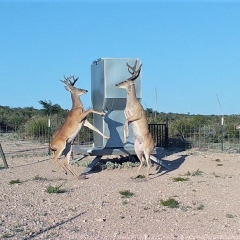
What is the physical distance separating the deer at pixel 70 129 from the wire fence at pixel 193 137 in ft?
30.3

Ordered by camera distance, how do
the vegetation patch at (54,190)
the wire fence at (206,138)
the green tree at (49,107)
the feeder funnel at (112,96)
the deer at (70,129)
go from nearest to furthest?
the vegetation patch at (54,190), the deer at (70,129), the feeder funnel at (112,96), the wire fence at (206,138), the green tree at (49,107)

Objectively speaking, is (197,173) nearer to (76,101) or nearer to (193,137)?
(76,101)

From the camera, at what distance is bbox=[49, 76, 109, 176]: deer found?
15.6 m

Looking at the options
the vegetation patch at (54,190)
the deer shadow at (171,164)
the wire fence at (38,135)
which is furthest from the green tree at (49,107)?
the vegetation patch at (54,190)

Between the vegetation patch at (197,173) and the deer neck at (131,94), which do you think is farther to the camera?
the vegetation patch at (197,173)

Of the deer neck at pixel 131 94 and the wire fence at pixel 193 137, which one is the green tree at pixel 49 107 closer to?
the wire fence at pixel 193 137

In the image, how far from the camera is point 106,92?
1723 cm

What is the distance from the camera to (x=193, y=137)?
28391 millimetres

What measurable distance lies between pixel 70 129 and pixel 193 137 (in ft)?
45.1

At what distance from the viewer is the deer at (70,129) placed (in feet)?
51.1

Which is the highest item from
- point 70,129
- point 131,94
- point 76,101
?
point 131,94

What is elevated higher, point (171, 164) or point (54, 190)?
point (171, 164)

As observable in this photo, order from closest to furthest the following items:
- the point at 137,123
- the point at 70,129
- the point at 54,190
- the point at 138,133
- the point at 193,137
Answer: the point at 54,190 < the point at 138,133 < the point at 137,123 < the point at 70,129 < the point at 193,137

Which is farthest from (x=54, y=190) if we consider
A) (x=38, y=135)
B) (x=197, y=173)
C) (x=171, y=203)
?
(x=38, y=135)
